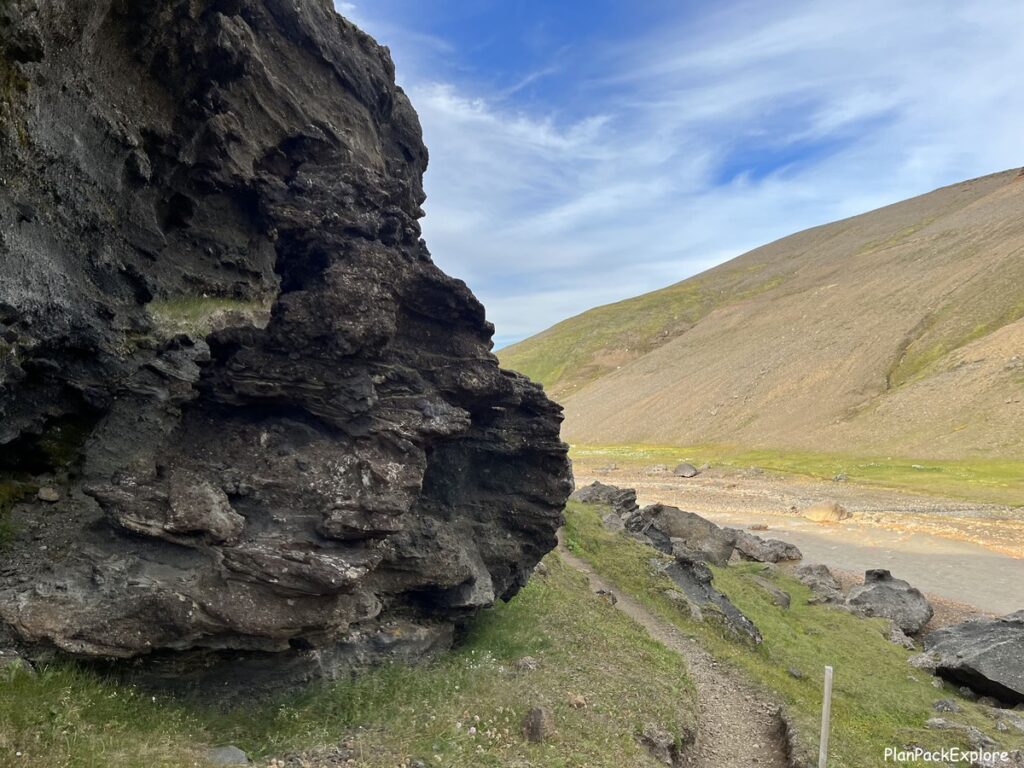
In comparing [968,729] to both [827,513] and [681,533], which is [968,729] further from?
[827,513]

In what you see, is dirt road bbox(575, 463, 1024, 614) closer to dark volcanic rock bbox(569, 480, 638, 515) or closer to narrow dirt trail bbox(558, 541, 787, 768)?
dark volcanic rock bbox(569, 480, 638, 515)

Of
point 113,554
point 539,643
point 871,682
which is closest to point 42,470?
point 113,554

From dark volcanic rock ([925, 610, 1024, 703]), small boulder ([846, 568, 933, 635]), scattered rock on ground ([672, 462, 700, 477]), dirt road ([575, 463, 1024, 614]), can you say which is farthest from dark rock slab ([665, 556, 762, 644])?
scattered rock on ground ([672, 462, 700, 477])

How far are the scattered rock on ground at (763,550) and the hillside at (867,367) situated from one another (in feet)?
179

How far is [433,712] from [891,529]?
54.7 m

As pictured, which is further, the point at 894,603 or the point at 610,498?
the point at 610,498

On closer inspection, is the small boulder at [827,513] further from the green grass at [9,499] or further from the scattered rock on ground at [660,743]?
the green grass at [9,499]

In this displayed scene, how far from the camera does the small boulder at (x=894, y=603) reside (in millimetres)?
32625

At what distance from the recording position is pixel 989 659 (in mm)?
24250

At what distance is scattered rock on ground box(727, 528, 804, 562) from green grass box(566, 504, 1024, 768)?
717 cm

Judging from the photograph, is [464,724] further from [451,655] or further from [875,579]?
[875,579]

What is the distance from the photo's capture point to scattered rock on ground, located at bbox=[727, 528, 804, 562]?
1766 inches

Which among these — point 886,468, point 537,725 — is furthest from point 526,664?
point 886,468

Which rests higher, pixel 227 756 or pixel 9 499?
pixel 9 499
